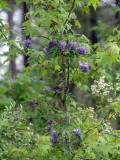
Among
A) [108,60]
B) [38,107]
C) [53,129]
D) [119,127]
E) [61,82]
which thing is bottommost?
[119,127]

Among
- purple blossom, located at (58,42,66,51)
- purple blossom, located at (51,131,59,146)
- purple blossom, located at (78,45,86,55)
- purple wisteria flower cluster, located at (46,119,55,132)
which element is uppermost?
purple blossom, located at (58,42,66,51)

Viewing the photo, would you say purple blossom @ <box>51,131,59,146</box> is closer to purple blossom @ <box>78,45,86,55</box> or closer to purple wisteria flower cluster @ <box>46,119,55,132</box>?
purple wisteria flower cluster @ <box>46,119,55,132</box>

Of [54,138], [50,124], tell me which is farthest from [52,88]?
[54,138]

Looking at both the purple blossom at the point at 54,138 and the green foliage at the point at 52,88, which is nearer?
the green foliage at the point at 52,88

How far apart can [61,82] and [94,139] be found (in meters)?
1.05

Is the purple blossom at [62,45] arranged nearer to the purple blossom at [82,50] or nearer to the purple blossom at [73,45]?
the purple blossom at [73,45]

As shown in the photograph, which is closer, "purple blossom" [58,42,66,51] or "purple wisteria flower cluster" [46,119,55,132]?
"purple blossom" [58,42,66,51]

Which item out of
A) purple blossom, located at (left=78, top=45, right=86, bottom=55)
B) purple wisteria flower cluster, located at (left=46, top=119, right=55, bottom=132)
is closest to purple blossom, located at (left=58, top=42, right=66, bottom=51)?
purple blossom, located at (left=78, top=45, right=86, bottom=55)

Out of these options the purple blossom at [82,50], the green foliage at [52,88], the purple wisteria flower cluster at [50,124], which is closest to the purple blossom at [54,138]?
the green foliage at [52,88]

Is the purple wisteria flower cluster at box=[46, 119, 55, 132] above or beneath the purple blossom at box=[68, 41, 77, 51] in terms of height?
beneath

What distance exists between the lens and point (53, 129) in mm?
3039

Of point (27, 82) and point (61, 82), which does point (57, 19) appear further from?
point (27, 82)

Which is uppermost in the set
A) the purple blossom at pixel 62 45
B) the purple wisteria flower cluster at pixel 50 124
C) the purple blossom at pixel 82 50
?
the purple blossom at pixel 62 45

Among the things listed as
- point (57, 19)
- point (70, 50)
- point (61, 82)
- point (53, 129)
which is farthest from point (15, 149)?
point (57, 19)
